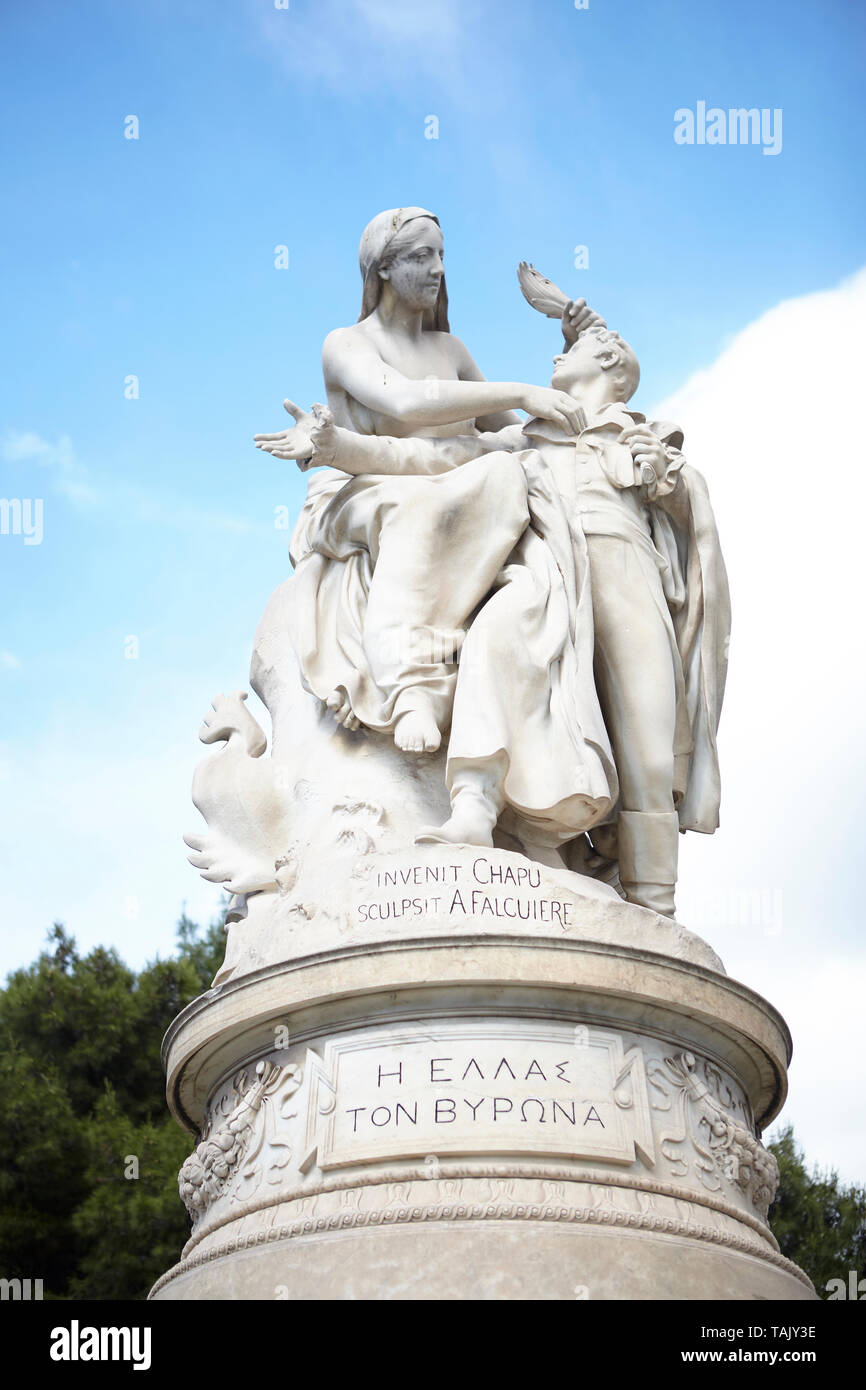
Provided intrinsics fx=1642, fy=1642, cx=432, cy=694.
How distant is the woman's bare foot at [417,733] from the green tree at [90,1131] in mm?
7056

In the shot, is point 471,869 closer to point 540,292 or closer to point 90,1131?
point 540,292

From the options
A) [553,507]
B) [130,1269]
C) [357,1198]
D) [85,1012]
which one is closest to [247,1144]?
[357,1198]

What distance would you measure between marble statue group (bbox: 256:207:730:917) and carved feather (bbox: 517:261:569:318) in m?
0.15

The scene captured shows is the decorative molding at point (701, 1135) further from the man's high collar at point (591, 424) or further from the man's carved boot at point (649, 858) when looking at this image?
the man's high collar at point (591, 424)

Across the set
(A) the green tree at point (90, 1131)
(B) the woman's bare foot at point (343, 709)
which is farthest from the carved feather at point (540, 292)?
(A) the green tree at point (90, 1131)

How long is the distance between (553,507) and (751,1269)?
330 centimetres

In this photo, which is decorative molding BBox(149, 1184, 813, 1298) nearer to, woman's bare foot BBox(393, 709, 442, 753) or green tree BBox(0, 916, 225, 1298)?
woman's bare foot BBox(393, 709, 442, 753)

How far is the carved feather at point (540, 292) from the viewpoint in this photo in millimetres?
8445

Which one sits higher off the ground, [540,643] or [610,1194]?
[540,643]

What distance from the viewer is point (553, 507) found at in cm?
730
